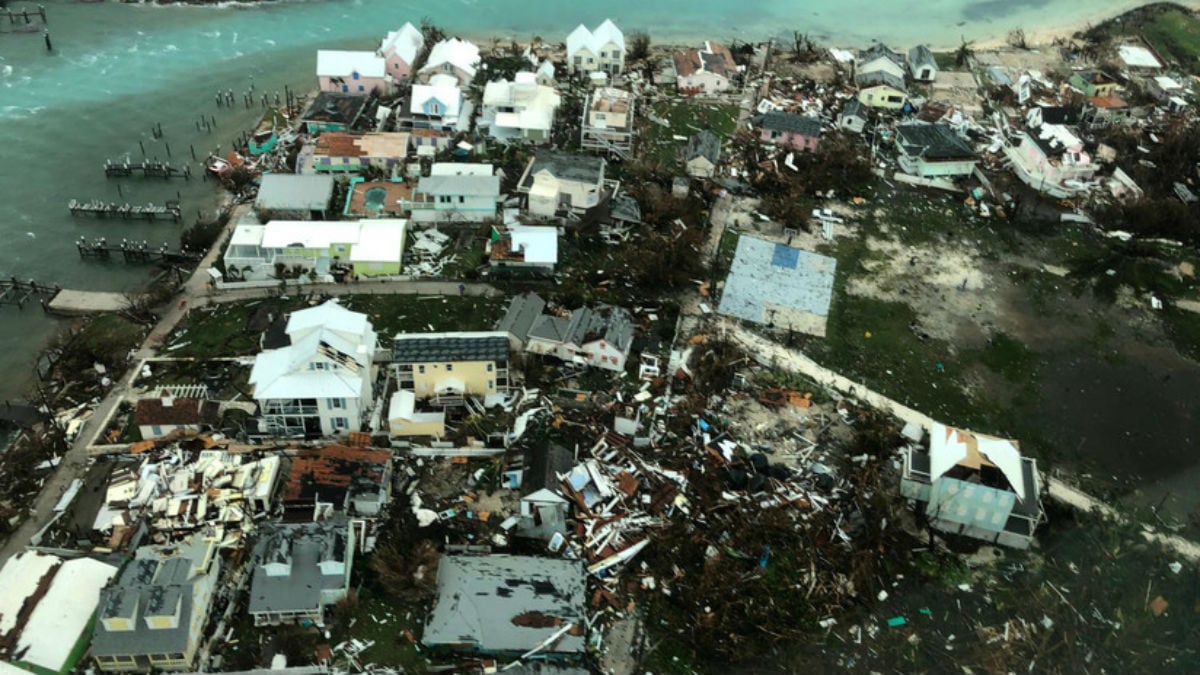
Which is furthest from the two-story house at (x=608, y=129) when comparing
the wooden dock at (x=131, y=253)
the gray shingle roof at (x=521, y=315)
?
the wooden dock at (x=131, y=253)

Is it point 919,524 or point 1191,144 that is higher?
point 1191,144

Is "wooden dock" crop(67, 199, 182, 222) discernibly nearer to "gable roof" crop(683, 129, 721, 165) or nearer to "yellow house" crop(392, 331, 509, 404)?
"yellow house" crop(392, 331, 509, 404)

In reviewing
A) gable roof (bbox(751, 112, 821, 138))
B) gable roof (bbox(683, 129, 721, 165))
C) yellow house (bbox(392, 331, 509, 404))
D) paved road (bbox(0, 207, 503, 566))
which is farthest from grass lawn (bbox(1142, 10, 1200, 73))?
yellow house (bbox(392, 331, 509, 404))

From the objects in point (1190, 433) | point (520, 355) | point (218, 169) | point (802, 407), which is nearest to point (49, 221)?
point (218, 169)

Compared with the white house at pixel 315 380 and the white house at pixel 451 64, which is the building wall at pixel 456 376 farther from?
the white house at pixel 451 64

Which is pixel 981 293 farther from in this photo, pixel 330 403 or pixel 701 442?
pixel 330 403

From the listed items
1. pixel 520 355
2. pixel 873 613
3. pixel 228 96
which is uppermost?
pixel 228 96

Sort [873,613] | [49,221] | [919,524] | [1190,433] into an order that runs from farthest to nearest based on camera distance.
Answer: [49,221] < [1190,433] < [919,524] < [873,613]
